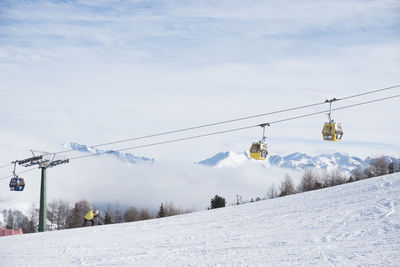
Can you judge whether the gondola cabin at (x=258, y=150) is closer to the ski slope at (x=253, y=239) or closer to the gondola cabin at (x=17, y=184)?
the ski slope at (x=253, y=239)

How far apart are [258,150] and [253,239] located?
23.7 feet

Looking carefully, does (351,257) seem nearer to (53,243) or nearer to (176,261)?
(176,261)

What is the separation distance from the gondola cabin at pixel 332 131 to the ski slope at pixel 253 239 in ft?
11.3

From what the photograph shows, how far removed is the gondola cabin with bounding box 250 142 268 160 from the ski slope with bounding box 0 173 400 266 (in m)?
3.05

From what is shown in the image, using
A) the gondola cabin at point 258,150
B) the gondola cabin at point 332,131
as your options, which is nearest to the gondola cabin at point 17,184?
the gondola cabin at point 258,150

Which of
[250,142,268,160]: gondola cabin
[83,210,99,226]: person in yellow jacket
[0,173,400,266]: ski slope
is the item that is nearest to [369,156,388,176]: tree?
[0,173,400,266]: ski slope

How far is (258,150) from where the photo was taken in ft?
80.9

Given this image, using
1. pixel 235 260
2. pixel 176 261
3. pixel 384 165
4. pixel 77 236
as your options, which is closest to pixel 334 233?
pixel 235 260

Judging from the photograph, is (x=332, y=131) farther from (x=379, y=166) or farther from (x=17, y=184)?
(x=379, y=166)

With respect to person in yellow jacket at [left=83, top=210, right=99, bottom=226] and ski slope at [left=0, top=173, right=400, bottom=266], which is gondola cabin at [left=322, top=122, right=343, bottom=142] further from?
person in yellow jacket at [left=83, top=210, right=99, bottom=226]

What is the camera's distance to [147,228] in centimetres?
2444

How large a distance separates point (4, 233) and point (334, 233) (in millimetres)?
27794

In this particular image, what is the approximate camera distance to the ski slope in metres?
15.2

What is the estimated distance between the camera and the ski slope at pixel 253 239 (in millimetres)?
15228
